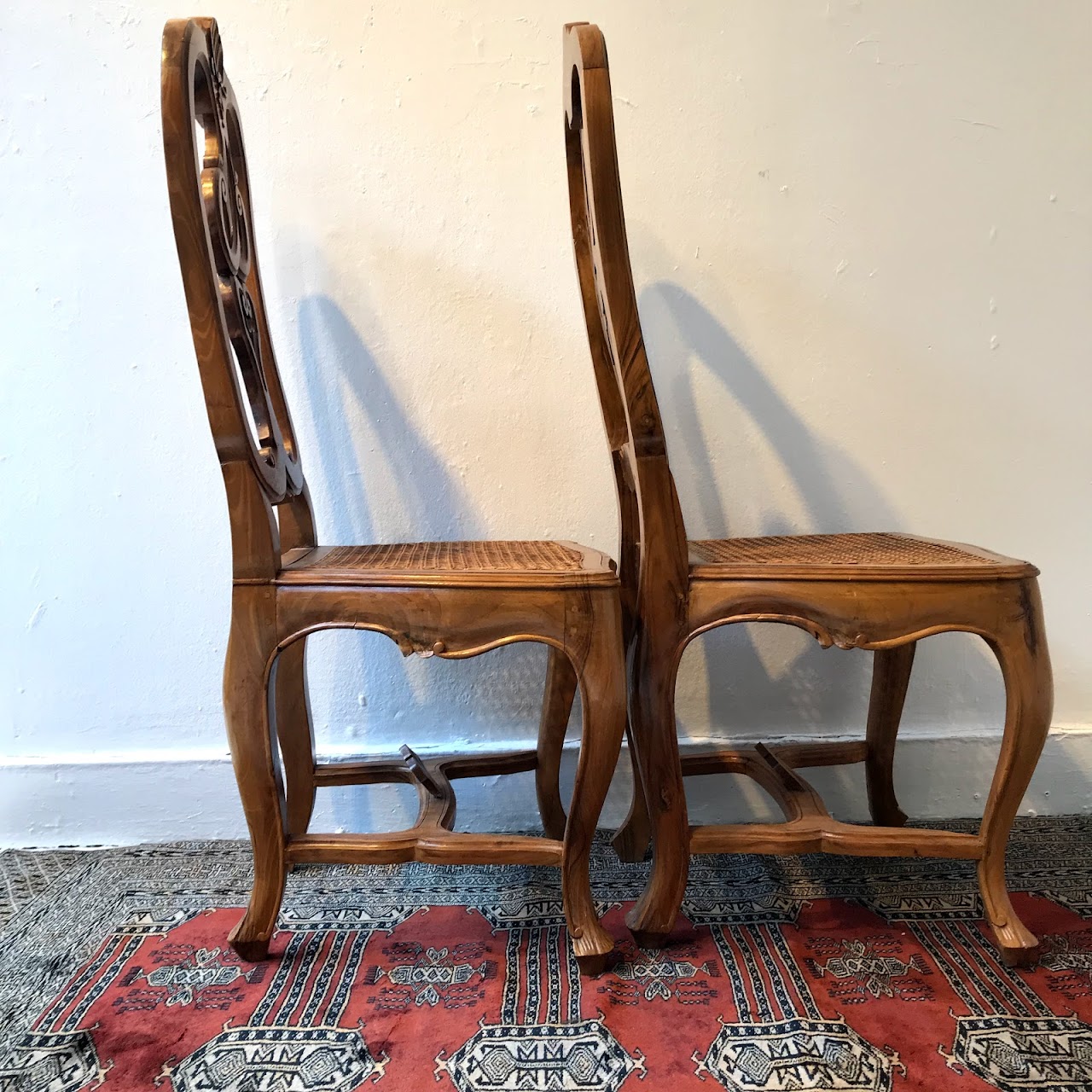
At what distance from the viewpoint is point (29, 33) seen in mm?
1223

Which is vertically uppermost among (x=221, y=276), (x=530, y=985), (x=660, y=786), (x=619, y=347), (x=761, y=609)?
(x=221, y=276)

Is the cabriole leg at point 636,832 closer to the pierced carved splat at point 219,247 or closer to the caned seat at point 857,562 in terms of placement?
the caned seat at point 857,562

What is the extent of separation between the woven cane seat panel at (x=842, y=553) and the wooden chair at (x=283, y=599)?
195mm

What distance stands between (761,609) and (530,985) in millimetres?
566

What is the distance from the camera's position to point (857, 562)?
37.2 inches

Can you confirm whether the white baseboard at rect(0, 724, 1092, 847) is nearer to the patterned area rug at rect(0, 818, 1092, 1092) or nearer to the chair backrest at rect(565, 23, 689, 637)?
the patterned area rug at rect(0, 818, 1092, 1092)

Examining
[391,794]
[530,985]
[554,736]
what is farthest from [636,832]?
[391,794]

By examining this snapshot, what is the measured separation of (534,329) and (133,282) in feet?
2.27

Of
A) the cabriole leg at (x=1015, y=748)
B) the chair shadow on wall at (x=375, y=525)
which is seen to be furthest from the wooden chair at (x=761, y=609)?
the chair shadow on wall at (x=375, y=525)

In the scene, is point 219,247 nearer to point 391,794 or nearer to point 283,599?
point 283,599

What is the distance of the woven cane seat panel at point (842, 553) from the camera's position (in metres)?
0.94

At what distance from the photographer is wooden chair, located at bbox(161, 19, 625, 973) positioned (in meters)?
0.86

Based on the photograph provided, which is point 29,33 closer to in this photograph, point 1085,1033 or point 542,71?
point 542,71

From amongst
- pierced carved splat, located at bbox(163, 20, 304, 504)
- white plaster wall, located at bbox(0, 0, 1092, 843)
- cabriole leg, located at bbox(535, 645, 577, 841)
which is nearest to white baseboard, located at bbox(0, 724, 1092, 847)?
white plaster wall, located at bbox(0, 0, 1092, 843)
